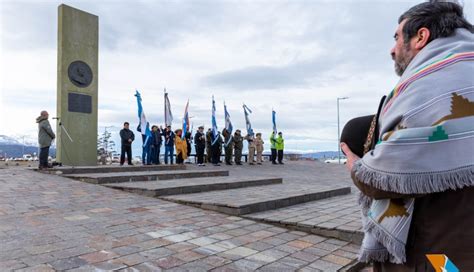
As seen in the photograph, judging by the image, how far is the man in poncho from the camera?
119 cm

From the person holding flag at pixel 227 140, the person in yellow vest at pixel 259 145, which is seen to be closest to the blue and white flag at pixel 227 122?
the person holding flag at pixel 227 140

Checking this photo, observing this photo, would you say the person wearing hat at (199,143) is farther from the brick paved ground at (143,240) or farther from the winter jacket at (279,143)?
the brick paved ground at (143,240)

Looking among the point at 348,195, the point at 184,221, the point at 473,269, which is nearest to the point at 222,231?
the point at 184,221

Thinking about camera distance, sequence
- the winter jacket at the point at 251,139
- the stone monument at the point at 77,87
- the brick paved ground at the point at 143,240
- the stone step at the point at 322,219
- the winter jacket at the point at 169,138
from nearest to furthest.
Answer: the brick paved ground at the point at 143,240, the stone step at the point at 322,219, the stone monument at the point at 77,87, the winter jacket at the point at 169,138, the winter jacket at the point at 251,139

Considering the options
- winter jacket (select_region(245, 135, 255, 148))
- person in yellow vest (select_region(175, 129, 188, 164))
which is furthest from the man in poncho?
winter jacket (select_region(245, 135, 255, 148))

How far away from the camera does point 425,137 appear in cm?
120

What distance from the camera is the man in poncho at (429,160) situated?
3.91 ft

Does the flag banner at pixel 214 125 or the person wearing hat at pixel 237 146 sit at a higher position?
the flag banner at pixel 214 125

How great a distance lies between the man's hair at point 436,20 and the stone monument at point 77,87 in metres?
12.2

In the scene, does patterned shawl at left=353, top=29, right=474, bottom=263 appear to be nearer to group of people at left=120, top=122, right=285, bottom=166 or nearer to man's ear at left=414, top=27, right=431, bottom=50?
man's ear at left=414, top=27, right=431, bottom=50

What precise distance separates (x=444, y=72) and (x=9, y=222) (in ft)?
16.2

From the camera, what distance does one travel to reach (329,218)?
529cm

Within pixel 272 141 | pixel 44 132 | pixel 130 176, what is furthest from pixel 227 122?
pixel 130 176

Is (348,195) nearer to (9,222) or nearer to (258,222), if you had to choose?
(258,222)
